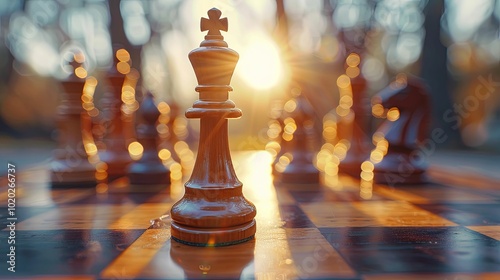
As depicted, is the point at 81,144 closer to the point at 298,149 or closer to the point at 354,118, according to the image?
the point at 298,149

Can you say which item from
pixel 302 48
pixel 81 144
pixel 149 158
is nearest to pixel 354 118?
pixel 149 158

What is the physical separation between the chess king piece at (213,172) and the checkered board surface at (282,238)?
4cm

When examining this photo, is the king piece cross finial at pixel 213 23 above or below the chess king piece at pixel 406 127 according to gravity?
above

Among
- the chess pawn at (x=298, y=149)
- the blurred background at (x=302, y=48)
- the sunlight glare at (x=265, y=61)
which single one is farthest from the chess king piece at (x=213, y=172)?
the blurred background at (x=302, y=48)

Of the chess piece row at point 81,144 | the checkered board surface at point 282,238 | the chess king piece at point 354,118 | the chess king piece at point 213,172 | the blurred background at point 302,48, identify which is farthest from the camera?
the blurred background at point 302,48

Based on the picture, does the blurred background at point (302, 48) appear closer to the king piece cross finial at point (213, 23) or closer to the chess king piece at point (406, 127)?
the chess king piece at point (406, 127)

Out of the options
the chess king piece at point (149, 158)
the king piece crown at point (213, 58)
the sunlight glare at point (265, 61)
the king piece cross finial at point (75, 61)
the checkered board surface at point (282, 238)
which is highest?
the sunlight glare at point (265, 61)

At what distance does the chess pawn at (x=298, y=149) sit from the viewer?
66.4 inches

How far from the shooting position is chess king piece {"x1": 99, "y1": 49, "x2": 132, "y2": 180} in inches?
74.8

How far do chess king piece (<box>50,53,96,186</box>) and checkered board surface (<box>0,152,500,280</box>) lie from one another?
0.55ft

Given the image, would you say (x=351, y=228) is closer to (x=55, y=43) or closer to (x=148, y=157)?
(x=148, y=157)

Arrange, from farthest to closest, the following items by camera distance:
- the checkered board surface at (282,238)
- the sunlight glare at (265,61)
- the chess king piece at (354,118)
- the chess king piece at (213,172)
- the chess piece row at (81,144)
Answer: the sunlight glare at (265,61) < the chess king piece at (354,118) < the chess piece row at (81,144) < the chess king piece at (213,172) < the checkered board surface at (282,238)

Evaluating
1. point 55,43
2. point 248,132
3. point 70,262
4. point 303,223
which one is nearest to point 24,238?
point 70,262

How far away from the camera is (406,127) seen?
179 cm
